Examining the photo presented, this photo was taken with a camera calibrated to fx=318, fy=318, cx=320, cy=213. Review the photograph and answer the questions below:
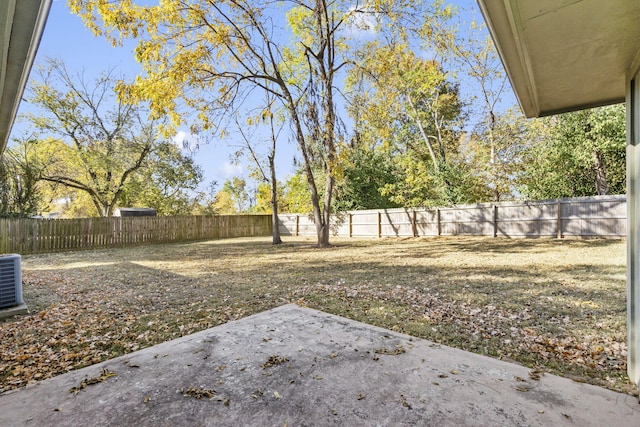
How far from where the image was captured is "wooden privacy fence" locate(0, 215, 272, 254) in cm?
1106

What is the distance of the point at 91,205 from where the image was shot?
22.0m

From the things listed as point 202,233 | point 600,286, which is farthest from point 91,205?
point 600,286

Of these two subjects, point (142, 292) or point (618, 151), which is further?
point (618, 151)

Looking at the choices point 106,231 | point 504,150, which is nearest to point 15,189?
point 106,231

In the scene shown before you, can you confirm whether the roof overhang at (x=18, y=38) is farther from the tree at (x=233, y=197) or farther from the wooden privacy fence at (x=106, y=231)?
the tree at (x=233, y=197)

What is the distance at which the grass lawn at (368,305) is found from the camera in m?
2.67

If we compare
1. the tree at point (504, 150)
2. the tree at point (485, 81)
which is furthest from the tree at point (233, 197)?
the tree at point (504, 150)

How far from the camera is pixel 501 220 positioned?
12828 mm

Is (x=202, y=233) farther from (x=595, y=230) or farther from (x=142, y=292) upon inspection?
(x=595, y=230)

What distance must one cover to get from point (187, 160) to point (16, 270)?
1625cm

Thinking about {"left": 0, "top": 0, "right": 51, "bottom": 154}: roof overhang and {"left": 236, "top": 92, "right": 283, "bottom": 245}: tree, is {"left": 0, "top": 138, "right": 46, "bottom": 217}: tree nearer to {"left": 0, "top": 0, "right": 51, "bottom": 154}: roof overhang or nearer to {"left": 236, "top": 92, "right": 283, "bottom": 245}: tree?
{"left": 236, "top": 92, "right": 283, "bottom": 245}: tree

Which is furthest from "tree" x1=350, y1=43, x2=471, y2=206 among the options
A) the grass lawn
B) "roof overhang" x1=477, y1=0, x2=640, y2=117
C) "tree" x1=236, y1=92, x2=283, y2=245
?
"roof overhang" x1=477, y1=0, x2=640, y2=117

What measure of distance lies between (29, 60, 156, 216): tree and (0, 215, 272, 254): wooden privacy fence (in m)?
4.13

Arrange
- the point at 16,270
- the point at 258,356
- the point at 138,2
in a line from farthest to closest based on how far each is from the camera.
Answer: the point at 138,2
the point at 16,270
the point at 258,356
